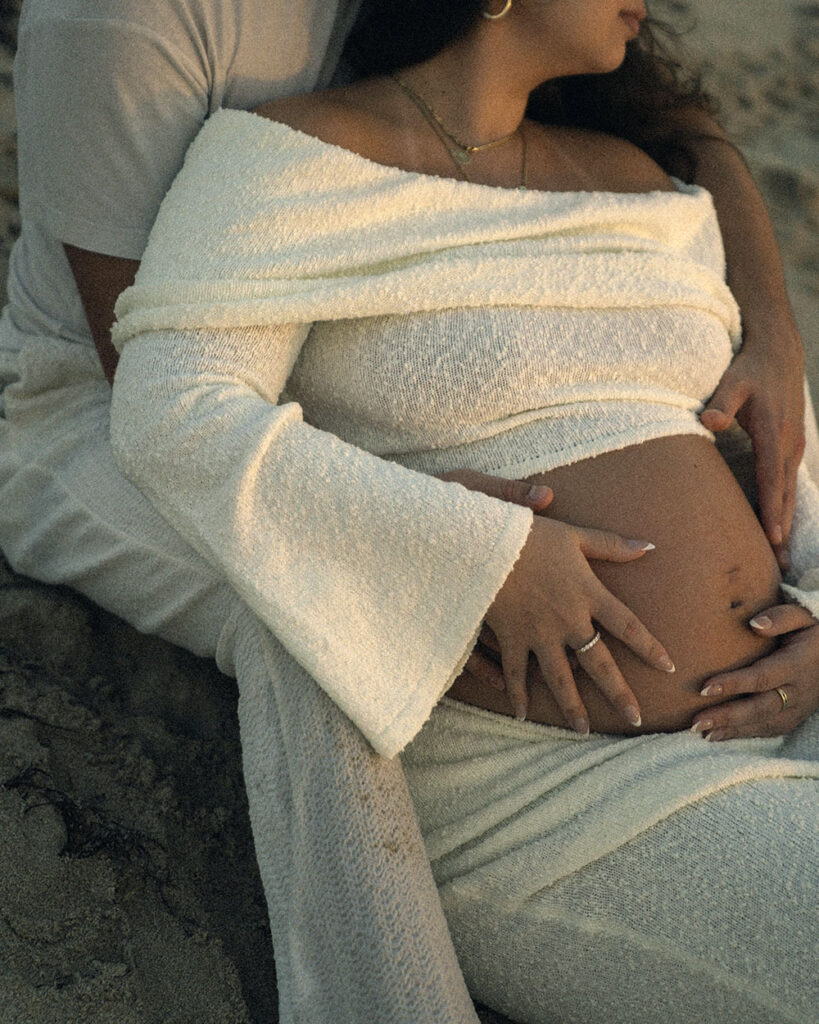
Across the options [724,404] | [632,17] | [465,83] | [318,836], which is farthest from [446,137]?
[318,836]

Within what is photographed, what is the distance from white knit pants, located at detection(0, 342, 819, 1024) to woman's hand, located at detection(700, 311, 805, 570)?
0.48 m

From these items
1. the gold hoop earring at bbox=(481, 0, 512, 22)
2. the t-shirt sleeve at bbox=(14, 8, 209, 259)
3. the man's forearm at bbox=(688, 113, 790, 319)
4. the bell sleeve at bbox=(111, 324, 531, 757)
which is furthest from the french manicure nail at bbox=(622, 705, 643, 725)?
the gold hoop earring at bbox=(481, 0, 512, 22)

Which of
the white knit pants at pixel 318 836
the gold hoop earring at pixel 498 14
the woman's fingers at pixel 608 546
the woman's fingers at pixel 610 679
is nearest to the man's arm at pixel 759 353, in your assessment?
the woman's fingers at pixel 608 546

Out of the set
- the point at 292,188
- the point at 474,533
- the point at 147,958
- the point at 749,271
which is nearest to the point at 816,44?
the point at 749,271

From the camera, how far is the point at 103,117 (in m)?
1.36

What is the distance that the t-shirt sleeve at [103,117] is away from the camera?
1.34 metres

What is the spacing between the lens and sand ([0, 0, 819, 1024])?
46.9 inches

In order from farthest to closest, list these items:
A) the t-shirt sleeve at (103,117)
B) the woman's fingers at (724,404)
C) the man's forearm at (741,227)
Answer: the man's forearm at (741,227)
the woman's fingers at (724,404)
the t-shirt sleeve at (103,117)

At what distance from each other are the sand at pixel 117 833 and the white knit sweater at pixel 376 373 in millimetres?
403

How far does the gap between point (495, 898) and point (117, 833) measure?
0.53 metres

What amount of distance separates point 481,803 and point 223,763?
0.48 m

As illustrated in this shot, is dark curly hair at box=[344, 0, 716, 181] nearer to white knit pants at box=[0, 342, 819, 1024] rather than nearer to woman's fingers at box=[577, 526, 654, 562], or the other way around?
woman's fingers at box=[577, 526, 654, 562]

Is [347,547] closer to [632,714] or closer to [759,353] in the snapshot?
[632,714]

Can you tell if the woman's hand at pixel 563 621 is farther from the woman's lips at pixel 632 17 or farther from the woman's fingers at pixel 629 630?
the woman's lips at pixel 632 17
